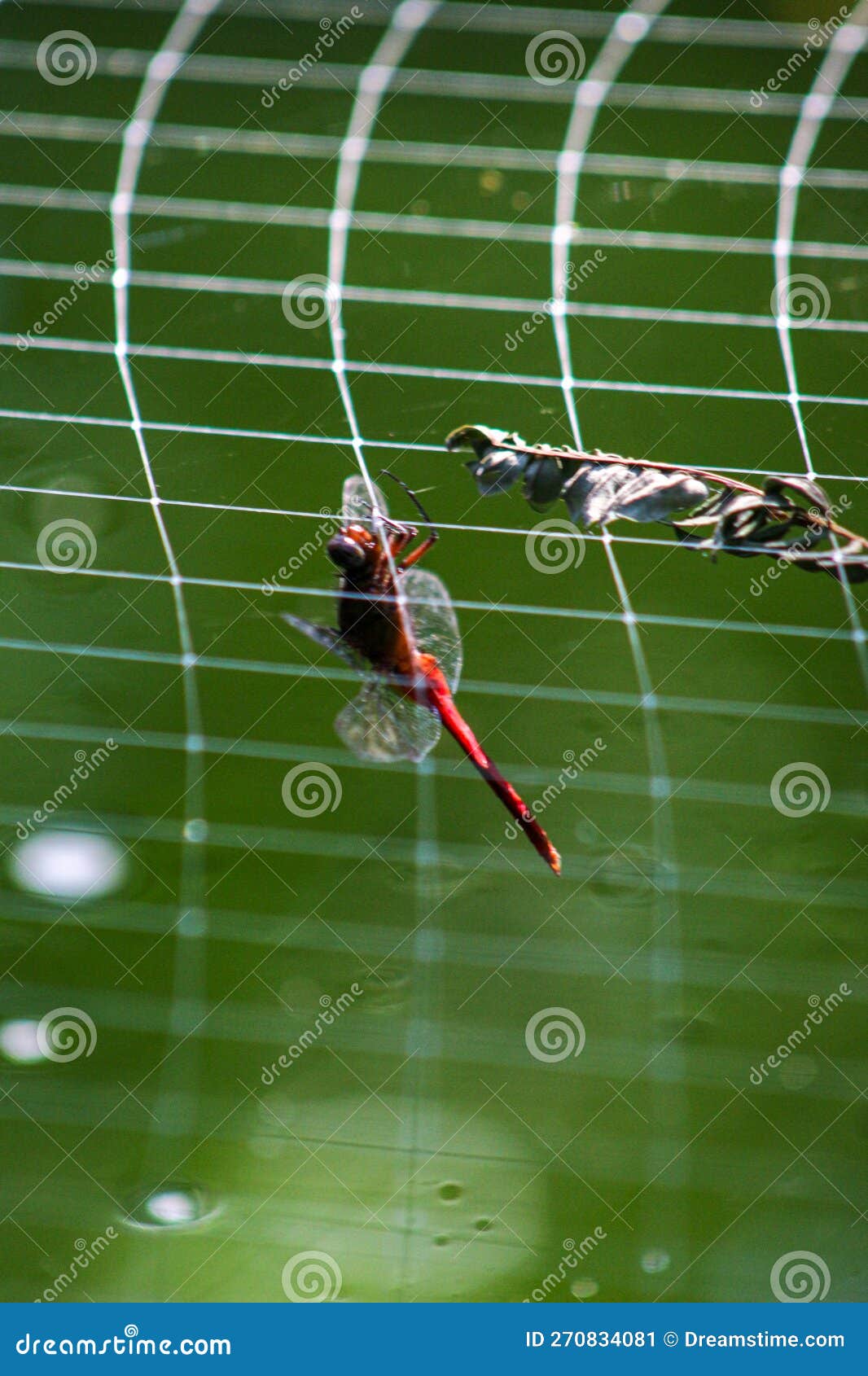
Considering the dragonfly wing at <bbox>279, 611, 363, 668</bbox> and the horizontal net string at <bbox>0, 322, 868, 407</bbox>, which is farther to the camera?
the horizontal net string at <bbox>0, 322, 868, 407</bbox>

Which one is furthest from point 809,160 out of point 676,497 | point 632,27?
point 676,497

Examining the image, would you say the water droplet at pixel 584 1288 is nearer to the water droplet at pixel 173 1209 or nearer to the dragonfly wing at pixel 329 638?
the water droplet at pixel 173 1209

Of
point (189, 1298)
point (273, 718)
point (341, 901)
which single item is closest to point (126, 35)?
point (273, 718)

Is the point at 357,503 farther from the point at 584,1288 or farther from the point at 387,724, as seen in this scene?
the point at 584,1288

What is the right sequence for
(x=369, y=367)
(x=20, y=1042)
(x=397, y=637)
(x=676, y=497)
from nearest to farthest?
(x=676, y=497)
(x=397, y=637)
(x=20, y=1042)
(x=369, y=367)

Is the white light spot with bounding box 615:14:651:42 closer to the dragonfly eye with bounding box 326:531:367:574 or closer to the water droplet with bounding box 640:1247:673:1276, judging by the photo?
the dragonfly eye with bounding box 326:531:367:574

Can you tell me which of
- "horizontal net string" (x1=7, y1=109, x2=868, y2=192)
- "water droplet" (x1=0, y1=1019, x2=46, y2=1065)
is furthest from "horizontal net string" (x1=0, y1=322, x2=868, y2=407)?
"water droplet" (x1=0, y1=1019, x2=46, y2=1065)

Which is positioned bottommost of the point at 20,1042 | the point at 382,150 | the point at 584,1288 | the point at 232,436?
the point at 584,1288

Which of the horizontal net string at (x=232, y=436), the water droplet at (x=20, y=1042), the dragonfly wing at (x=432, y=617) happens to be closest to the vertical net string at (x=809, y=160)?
the horizontal net string at (x=232, y=436)
